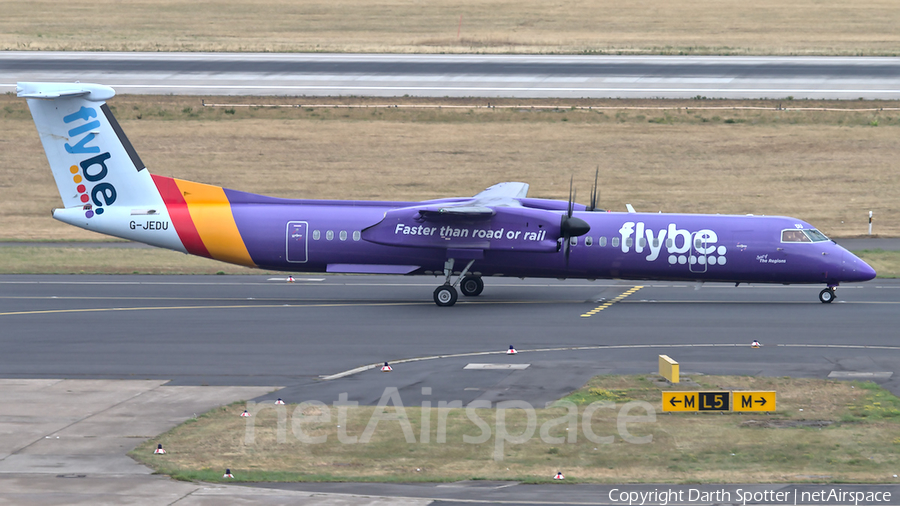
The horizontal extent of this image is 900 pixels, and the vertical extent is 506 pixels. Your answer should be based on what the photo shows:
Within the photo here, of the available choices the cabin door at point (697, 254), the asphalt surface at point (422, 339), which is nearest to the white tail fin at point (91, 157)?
the asphalt surface at point (422, 339)

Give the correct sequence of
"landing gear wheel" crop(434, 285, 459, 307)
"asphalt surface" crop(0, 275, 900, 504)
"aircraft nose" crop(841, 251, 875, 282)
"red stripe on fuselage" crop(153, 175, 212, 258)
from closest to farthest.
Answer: "asphalt surface" crop(0, 275, 900, 504), "aircraft nose" crop(841, 251, 875, 282), "landing gear wheel" crop(434, 285, 459, 307), "red stripe on fuselage" crop(153, 175, 212, 258)

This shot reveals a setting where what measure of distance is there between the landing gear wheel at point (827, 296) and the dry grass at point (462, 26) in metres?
51.8

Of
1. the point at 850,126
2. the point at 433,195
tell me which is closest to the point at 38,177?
the point at 433,195

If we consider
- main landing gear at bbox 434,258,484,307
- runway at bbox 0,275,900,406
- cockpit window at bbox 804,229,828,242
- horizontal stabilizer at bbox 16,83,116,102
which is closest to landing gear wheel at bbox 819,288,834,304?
runway at bbox 0,275,900,406

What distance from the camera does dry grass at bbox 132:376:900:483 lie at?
608 inches

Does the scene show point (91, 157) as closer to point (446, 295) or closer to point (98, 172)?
point (98, 172)

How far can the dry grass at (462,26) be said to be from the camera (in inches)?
3310

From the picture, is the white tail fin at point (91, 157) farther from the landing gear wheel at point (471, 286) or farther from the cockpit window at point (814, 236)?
the cockpit window at point (814, 236)

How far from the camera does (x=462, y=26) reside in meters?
96.7

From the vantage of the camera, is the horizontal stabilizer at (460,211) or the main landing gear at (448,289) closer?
the horizontal stabilizer at (460,211)

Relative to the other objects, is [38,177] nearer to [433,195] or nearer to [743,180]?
[433,195]

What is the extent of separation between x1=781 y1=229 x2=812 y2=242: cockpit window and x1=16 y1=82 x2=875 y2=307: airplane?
0.05 meters

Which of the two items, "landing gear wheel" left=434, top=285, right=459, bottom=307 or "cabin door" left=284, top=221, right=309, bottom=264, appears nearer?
"landing gear wheel" left=434, top=285, right=459, bottom=307

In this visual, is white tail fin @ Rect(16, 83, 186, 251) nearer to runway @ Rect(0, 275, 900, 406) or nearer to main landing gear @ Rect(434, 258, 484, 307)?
runway @ Rect(0, 275, 900, 406)
